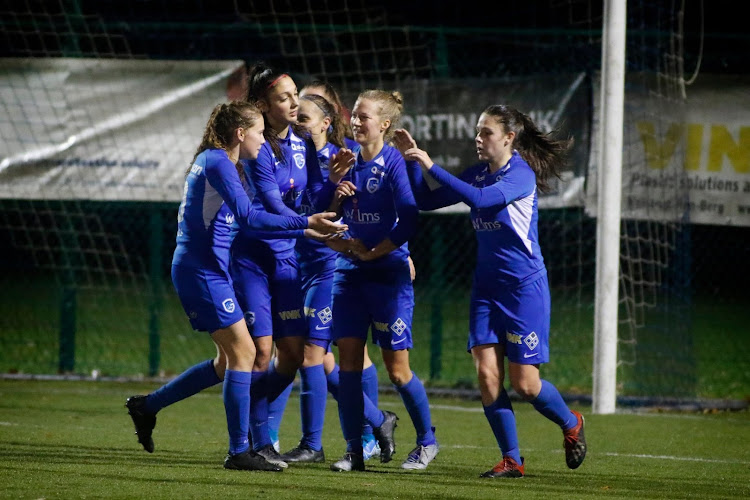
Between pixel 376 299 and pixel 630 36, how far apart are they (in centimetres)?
434

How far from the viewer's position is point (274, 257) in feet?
19.9

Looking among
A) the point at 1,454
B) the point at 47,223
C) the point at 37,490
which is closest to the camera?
the point at 37,490

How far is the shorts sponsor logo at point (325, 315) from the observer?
6235 millimetres

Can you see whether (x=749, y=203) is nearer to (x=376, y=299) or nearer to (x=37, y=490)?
(x=376, y=299)

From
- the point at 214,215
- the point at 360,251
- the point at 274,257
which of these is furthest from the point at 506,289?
the point at 214,215

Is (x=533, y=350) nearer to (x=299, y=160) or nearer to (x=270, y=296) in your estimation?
(x=270, y=296)

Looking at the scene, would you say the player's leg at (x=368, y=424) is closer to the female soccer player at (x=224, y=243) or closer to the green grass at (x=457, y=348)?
the female soccer player at (x=224, y=243)

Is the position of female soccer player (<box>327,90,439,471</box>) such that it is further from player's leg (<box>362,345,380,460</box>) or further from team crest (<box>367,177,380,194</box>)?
player's leg (<box>362,345,380,460</box>)

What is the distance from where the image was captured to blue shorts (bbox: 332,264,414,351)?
583cm

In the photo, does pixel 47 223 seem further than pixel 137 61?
Yes

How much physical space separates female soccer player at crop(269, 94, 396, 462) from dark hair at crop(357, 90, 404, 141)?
0.43m

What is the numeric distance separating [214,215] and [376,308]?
0.91 m

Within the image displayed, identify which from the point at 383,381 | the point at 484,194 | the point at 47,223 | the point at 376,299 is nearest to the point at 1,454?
the point at 376,299

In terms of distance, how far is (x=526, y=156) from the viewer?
6004 millimetres
